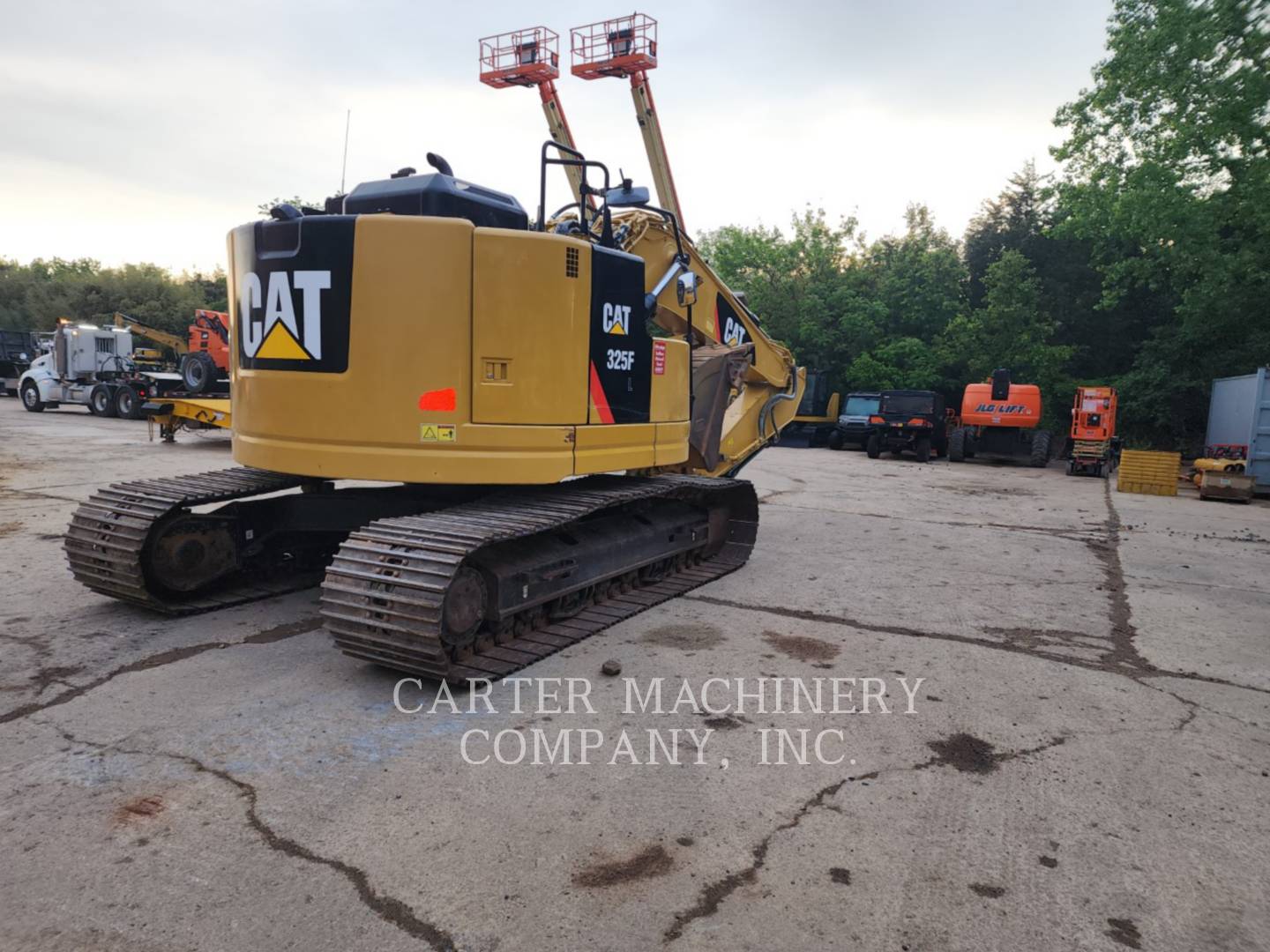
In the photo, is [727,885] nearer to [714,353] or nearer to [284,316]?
[284,316]

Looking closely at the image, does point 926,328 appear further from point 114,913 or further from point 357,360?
point 114,913

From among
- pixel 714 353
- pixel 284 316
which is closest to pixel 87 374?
pixel 714 353

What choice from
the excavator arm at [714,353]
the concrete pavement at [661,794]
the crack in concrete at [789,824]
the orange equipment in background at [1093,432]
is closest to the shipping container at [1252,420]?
the orange equipment in background at [1093,432]

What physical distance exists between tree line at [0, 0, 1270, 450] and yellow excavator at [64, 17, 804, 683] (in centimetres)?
1926

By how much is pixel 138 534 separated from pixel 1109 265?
28.9 m

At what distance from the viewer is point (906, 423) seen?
2064cm

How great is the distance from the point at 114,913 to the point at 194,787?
2.50 ft

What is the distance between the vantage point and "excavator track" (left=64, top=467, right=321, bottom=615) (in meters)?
5.05

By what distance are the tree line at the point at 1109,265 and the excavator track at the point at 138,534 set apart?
69.6 feet

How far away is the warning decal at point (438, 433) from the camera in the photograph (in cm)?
464

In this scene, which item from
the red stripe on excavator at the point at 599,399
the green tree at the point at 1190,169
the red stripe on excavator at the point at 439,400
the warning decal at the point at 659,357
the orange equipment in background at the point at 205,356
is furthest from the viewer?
the orange equipment in background at the point at 205,356

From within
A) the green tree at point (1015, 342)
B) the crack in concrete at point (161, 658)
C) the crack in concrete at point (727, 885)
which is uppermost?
the green tree at point (1015, 342)

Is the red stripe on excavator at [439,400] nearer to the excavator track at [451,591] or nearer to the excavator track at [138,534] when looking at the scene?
the excavator track at [451,591]

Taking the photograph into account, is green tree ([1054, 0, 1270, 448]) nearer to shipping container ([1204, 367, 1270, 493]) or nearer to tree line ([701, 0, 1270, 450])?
tree line ([701, 0, 1270, 450])
